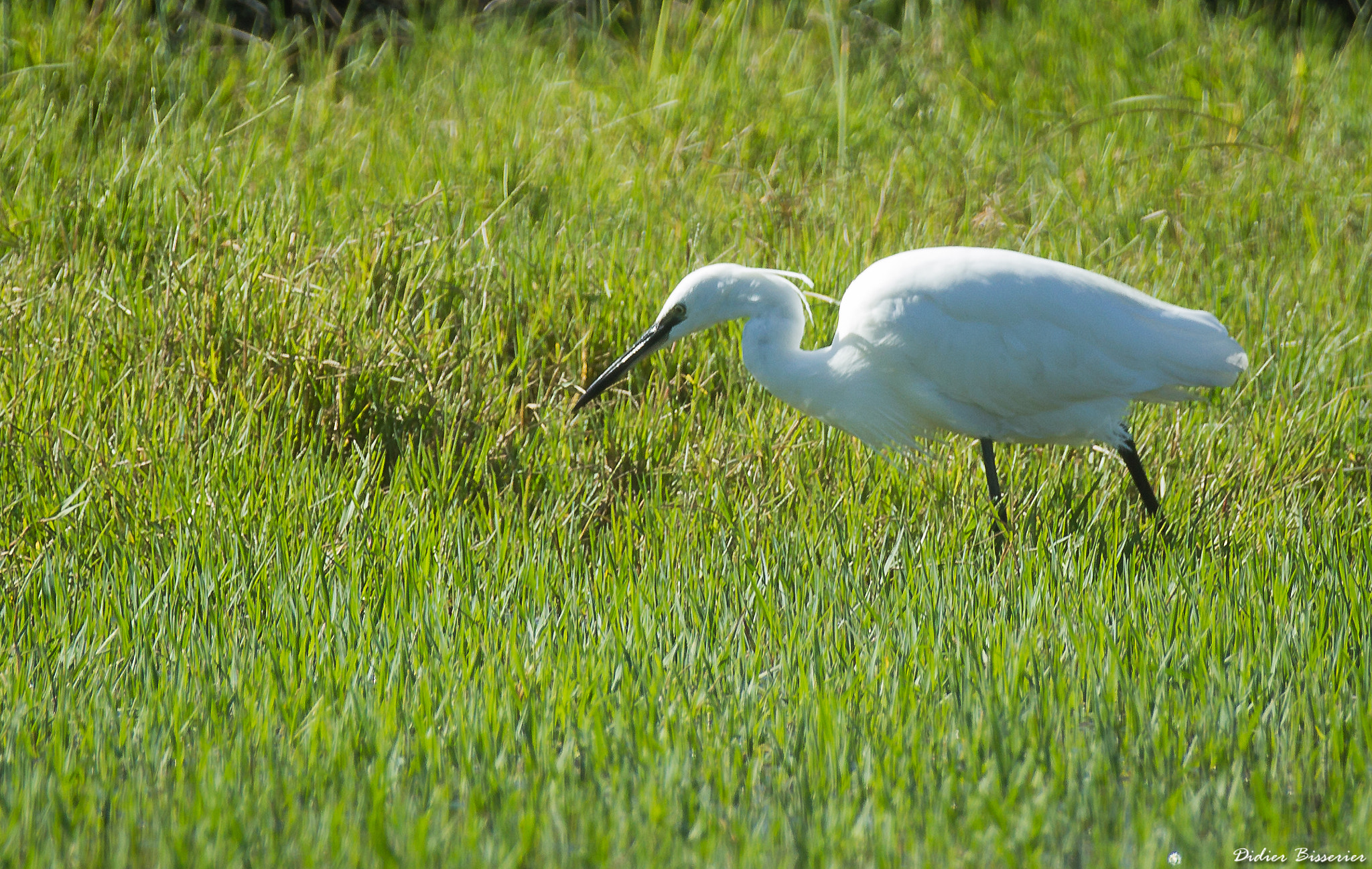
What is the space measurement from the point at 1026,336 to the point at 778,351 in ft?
2.33

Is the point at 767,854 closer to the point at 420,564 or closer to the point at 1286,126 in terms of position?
the point at 420,564

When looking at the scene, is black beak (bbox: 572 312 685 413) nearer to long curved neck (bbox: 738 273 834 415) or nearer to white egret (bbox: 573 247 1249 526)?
white egret (bbox: 573 247 1249 526)

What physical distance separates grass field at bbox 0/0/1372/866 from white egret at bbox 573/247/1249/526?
22 cm

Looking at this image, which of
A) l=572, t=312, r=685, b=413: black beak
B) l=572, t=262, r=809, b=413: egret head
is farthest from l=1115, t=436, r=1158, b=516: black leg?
l=572, t=312, r=685, b=413: black beak

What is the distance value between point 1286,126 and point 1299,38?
1660mm

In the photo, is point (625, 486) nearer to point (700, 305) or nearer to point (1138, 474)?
point (700, 305)

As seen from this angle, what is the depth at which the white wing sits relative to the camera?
3355 mm

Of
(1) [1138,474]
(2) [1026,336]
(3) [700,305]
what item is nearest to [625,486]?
(3) [700,305]

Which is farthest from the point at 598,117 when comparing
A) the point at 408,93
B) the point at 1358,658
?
the point at 1358,658

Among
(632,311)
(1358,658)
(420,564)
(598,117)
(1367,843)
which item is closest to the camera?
(1367,843)

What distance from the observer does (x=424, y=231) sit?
4.39 metres

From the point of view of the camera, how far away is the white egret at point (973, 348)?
11.0 ft

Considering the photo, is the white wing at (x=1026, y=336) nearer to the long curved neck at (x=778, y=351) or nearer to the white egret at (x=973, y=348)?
the white egret at (x=973, y=348)

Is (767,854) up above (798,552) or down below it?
above
